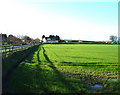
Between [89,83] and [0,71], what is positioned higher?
[0,71]

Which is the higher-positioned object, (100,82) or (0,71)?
(0,71)

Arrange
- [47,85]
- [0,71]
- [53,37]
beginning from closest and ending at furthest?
[47,85], [0,71], [53,37]

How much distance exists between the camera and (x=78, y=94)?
555 centimetres

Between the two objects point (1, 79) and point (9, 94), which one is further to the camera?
point (1, 79)

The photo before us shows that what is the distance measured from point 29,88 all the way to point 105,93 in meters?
3.27

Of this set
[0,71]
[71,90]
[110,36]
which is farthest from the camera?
[110,36]

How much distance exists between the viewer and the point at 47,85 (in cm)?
654

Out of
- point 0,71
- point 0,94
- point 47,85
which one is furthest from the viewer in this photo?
point 0,71

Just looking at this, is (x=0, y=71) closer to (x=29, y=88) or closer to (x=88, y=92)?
(x=29, y=88)

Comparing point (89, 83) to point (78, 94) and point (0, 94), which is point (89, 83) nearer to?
point (78, 94)

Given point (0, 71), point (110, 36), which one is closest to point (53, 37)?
point (110, 36)

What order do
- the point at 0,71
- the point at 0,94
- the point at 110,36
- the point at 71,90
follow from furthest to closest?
the point at 110,36
the point at 0,71
the point at 71,90
the point at 0,94

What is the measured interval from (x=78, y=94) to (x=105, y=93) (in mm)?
1150

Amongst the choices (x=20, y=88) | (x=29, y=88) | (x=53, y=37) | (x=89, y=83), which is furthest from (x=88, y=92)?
(x=53, y=37)
